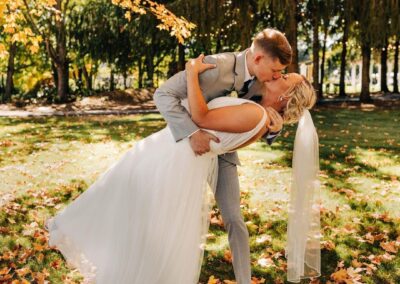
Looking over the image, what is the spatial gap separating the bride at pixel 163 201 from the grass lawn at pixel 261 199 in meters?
0.89

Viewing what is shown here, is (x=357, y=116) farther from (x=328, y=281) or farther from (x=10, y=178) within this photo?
(x=328, y=281)

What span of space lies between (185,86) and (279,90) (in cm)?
65

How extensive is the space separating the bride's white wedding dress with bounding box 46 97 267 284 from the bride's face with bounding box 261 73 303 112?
30 cm

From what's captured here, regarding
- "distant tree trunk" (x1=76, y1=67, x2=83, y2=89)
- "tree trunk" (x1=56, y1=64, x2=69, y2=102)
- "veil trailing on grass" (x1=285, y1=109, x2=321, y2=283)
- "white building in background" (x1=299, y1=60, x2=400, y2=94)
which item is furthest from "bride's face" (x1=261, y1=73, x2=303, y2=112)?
"distant tree trunk" (x1=76, y1=67, x2=83, y2=89)

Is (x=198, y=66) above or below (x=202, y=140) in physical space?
above

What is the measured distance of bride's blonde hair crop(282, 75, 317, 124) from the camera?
319cm

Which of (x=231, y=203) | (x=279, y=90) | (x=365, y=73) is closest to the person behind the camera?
(x=279, y=90)

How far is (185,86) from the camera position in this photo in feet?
10.2

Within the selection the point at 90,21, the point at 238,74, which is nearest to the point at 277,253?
the point at 238,74

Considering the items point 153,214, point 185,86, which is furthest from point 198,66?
point 153,214

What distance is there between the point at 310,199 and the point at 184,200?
3.83ft

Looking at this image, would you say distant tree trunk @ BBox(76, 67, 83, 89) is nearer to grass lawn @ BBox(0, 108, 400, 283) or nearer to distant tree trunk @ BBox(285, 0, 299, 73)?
distant tree trunk @ BBox(285, 0, 299, 73)

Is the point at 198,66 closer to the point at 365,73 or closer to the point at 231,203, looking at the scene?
the point at 231,203

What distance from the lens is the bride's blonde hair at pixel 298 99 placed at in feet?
10.5
